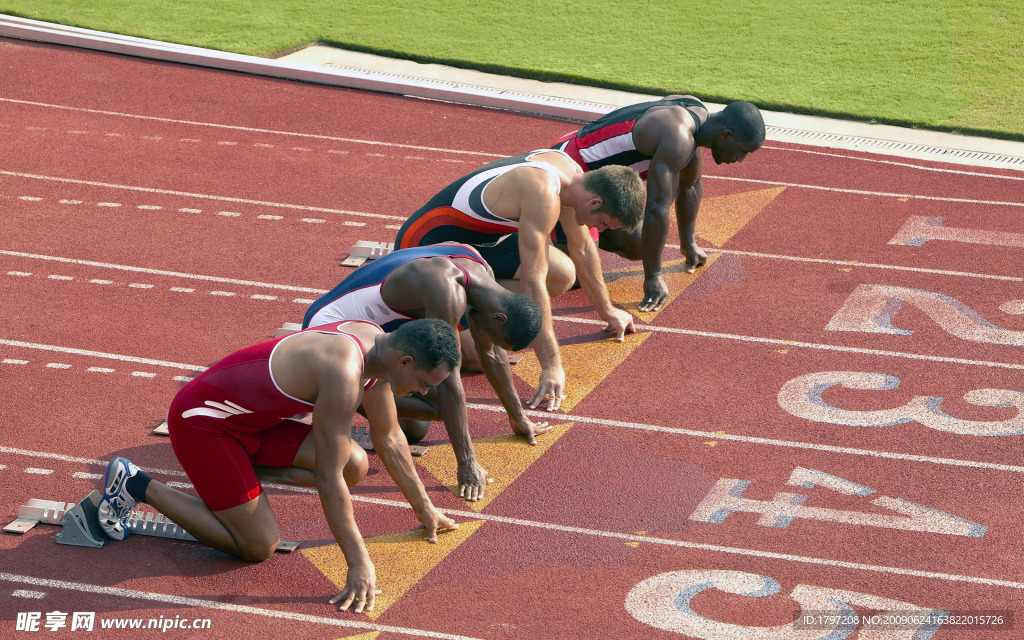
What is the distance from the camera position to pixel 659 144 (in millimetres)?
7344

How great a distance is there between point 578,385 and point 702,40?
804 cm

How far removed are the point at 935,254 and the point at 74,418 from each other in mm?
6121

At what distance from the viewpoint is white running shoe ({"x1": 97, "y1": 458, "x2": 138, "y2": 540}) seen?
517 cm

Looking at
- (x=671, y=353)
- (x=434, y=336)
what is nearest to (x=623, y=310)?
(x=671, y=353)

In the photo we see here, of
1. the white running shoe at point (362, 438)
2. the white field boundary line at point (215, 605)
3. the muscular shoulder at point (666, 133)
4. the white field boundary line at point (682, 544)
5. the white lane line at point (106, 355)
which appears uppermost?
the muscular shoulder at point (666, 133)

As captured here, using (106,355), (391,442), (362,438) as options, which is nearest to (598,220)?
(362,438)

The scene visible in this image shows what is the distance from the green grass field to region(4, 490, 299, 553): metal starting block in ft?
26.7

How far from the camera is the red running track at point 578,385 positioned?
5.01 m

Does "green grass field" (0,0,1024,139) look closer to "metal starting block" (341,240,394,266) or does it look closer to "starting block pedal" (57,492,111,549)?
"metal starting block" (341,240,394,266)

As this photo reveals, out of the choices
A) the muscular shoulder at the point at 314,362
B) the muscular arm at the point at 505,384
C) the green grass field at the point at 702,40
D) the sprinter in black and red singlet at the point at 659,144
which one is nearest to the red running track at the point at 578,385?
the muscular arm at the point at 505,384

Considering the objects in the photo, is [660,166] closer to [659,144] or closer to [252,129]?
[659,144]

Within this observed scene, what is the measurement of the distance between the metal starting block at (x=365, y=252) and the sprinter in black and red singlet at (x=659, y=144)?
5.22ft

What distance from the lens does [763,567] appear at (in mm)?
5195

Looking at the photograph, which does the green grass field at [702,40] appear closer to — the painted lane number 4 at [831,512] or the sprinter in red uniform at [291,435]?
the painted lane number 4 at [831,512]
